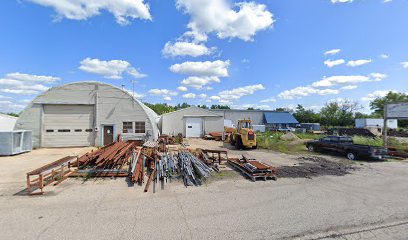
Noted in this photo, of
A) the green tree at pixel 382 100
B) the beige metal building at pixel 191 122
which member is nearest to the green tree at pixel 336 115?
the green tree at pixel 382 100

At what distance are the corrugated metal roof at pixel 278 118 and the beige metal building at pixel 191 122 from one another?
25234 millimetres

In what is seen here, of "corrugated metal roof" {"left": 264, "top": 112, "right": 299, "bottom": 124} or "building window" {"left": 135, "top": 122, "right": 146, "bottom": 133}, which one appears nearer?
"building window" {"left": 135, "top": 122, "right": 146, "bottom": 133}

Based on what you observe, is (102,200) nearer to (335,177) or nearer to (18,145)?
(335,177)

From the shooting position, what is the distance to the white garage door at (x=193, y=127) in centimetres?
2823

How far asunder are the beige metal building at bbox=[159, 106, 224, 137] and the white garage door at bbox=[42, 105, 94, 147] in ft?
36.7

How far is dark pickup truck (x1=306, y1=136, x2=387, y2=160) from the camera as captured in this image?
13094 mm

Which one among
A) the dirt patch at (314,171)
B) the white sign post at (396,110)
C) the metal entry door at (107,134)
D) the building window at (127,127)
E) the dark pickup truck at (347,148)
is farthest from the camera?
the building window at (127,127)

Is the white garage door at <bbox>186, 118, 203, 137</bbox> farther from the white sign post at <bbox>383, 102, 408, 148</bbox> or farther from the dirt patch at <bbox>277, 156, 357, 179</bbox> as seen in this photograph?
the white sign post at <bbox>383, 102, 408, 148</bbox>

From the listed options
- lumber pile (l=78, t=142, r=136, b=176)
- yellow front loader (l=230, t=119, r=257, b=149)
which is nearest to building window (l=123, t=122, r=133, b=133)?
lumber pile (l=78, t=142, r=136, b=176)

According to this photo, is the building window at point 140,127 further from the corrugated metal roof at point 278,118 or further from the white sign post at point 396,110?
the corrugated metal roof at point 278,118

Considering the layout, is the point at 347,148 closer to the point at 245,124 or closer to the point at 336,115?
the point at 245,124

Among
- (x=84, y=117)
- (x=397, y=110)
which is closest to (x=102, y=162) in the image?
(x=84, y=117)

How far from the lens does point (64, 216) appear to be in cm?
511

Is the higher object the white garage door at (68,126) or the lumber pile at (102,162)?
the white garage door at (68,126)
